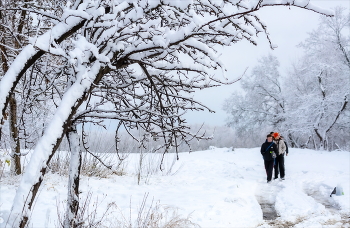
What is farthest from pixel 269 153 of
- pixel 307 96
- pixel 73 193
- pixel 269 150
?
pixel 307 96

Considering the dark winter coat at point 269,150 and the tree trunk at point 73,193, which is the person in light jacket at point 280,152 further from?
the tree trunk at point 73,193

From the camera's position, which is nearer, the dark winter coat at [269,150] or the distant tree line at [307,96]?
the dark winter coat at [269,150]

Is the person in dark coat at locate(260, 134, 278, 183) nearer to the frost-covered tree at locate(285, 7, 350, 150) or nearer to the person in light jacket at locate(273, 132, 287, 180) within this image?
the person in light jacket at locate(273, 132, 287, 180)

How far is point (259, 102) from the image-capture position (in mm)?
27750

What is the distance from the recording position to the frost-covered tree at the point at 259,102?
2730 cm

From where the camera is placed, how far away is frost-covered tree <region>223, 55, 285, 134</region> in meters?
27.3

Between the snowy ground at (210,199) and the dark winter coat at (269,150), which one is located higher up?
the dark winter coat at (269,150)

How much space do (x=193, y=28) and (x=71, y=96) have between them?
3.64 feet

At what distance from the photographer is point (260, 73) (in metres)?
27.5

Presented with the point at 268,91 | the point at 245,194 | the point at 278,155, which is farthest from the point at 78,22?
the point at 268,91

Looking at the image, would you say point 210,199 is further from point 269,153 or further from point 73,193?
point 269,153

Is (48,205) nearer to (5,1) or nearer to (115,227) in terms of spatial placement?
(115,227)

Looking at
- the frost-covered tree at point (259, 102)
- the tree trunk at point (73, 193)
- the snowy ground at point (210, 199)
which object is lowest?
the snowy ground at point (210, 199)

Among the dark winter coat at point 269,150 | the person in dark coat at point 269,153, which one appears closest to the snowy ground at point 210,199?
the person in dark coat at point 269,153
